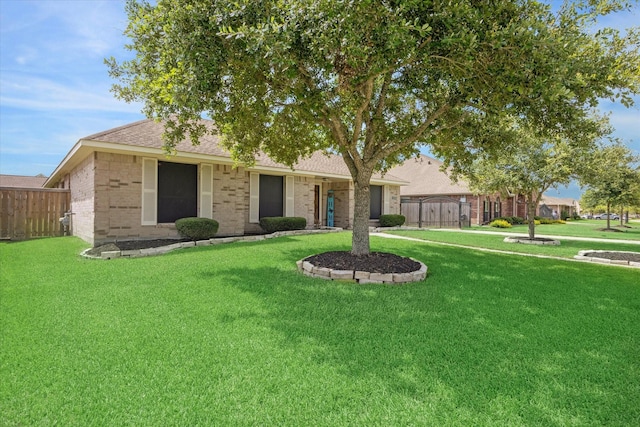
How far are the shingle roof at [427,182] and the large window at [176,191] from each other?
18.6 meters

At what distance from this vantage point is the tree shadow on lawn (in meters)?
2.74

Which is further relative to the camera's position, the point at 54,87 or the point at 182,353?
the point at 54,87

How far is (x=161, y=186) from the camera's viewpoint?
11.3 meters

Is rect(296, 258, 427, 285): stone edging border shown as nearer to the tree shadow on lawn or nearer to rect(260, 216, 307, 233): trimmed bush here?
the tree shadow on lawn

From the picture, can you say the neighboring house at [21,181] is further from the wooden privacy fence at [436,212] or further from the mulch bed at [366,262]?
the mulch bed at [366,262]

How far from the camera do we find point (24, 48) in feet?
33.6

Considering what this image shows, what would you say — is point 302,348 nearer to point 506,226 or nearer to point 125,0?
point 125,0

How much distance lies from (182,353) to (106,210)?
8522 millimetres

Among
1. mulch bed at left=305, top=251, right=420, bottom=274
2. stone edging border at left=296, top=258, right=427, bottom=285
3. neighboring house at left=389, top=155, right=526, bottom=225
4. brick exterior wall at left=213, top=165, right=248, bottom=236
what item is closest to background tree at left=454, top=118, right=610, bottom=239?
mulch bed at left=305, top=251, right=420, bottom=274

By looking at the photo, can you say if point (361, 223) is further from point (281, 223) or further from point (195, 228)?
point (281, 223)

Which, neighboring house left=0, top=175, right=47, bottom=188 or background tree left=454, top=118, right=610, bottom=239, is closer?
background tree left=454, top=118, right=610, bottom=239

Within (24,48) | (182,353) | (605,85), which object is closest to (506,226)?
(605,85)

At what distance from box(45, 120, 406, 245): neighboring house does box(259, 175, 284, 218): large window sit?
4 centimetres

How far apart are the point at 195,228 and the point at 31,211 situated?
303 inches
